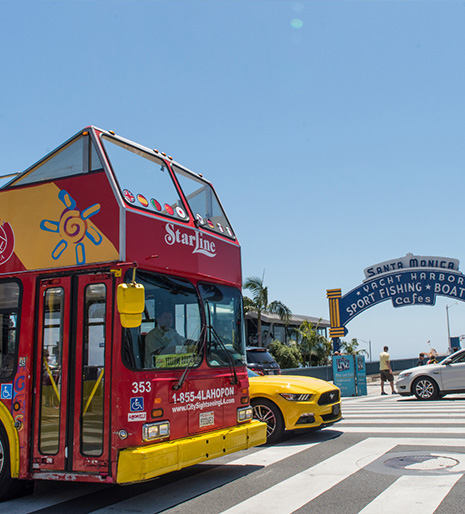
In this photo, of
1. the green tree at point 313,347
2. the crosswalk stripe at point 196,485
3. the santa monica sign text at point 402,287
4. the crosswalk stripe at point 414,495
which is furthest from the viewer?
the green tree at point 313,347

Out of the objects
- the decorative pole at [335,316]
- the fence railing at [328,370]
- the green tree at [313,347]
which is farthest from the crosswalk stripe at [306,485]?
the green tree at [313,347]

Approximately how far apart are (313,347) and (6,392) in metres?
31.2

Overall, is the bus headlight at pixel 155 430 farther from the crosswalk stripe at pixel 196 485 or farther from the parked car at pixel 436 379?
the parked car at pixel 436 379

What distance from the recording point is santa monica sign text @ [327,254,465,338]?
88.8 ft

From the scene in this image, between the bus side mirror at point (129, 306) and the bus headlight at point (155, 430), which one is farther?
the bus headlight at point (155, 430)

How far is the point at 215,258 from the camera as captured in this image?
25.1ft

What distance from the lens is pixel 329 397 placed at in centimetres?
991

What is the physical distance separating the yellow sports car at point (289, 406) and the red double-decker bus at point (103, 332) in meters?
2.05

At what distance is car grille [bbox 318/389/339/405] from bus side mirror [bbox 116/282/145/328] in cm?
509

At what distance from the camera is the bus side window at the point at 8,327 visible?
6.69 m

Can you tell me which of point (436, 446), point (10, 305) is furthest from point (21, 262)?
point (436, 446)

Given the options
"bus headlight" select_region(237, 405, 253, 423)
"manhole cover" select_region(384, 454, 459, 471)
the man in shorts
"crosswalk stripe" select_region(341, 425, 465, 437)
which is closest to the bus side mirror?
"bus headlight" select_region(237, 405, 253, 423)

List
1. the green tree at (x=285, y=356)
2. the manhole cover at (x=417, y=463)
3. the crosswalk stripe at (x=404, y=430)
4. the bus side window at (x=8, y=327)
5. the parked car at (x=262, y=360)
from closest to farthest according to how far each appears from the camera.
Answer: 1. the bus side window at (x=8, y=327)
2. the manhole cover at (x=417, y=463)
3. the crosswalk stripe at (x=404, y=430)
4. the parked car at (x=262, y=360)
5. the green tree at (x=285, y=356)

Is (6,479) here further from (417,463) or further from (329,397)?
(329,397)
